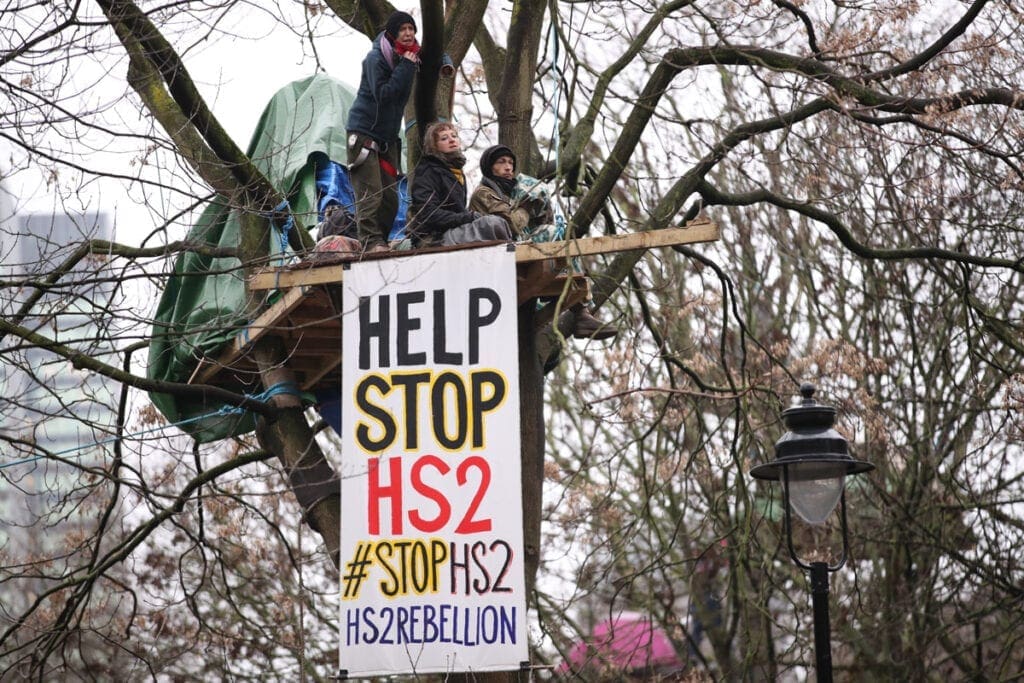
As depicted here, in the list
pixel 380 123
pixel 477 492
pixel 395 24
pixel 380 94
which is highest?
pixel 395 24

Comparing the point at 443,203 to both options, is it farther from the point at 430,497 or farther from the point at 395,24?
the point at 430,497

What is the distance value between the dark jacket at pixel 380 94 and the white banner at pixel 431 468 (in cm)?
105

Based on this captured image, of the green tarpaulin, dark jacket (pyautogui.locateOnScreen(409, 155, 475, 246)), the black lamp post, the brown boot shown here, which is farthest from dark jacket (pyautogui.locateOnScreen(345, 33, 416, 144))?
the black lamp post

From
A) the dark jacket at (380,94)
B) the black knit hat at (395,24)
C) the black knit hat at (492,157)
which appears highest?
the black knit hat at (395,24)

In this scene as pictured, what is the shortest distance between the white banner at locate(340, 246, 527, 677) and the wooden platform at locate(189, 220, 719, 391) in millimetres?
238

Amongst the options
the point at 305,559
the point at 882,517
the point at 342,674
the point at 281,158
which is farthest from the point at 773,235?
the point at 342,674

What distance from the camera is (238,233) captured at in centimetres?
944

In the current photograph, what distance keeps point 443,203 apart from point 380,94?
0.82m

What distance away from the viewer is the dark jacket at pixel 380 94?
27.0 ft

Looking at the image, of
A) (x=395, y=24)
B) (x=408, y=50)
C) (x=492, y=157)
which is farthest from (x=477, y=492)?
(x=395, y=24)

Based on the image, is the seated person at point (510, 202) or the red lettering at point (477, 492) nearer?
the red lettering at point (477, 492)

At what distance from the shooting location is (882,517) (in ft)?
47.1

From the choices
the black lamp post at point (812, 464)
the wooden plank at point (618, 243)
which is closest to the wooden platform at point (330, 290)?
the wooden plank at point (618, 243)

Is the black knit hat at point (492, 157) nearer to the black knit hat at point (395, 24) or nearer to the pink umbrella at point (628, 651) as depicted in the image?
the black knit hat at point (395, 24)
